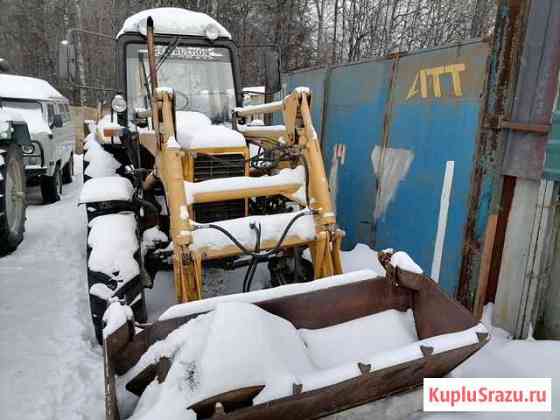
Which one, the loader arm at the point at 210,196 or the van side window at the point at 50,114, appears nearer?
the loader arm at the point at 210,196

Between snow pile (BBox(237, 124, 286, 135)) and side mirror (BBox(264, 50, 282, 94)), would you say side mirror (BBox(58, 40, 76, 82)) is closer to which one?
snow pile (BBox(237, 124, 286, 135))

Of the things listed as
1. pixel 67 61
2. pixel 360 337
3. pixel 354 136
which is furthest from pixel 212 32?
pixel 360 337

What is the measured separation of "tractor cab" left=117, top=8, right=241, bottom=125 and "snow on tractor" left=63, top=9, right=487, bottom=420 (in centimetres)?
1

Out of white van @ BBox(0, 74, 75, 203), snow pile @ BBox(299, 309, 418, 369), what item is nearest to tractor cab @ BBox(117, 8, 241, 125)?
snow pile @ BBox(299, 309, 418, 369)

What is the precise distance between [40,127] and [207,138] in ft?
16.8

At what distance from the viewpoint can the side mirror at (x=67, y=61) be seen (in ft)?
12.8

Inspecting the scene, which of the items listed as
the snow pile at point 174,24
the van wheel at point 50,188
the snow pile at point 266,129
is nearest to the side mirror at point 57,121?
the van wheel at point 50,188

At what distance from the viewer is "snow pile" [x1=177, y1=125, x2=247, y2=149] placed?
3.53 metres

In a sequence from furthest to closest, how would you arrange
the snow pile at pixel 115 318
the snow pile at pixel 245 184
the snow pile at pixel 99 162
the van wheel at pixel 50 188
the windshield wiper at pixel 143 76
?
the van wheel at pixel 50 188 → the snow pile at pixel 99 162 → the windshield wiper at pixel 143 76 → the snow pile at pixel 245 184 → the snow pile at pixel 115 318

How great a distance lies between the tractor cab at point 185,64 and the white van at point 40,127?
3463mm

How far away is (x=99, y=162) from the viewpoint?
15.5 feet

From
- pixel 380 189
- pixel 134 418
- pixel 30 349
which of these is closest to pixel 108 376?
pixel 134 418

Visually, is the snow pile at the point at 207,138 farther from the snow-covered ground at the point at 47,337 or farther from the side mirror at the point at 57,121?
the side mirror at the point at 57,121

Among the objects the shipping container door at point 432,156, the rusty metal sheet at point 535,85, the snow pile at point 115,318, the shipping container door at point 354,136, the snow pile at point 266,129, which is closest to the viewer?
the snow pile at point 115,318
